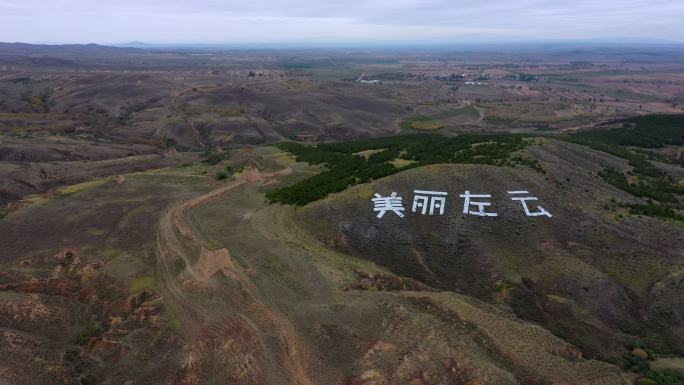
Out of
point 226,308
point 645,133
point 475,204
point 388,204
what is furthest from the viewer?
point 645,133

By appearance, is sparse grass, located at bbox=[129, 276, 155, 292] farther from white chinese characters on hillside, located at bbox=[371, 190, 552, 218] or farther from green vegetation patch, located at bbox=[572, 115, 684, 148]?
green vegetation patch, located at bbox=[572, 115, 684, 148]

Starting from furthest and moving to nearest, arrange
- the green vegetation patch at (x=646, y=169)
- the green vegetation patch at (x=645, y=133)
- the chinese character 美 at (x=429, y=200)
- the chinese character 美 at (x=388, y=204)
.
Result: the green vegetation patch at (x=645, y=133) → the green vegetation patch at (x=646, y=169) → the chinese character 美 at (x=429, y=200) → the chinese character 美 at (x=388, y=204)

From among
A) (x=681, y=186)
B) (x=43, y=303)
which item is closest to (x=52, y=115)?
(x=43, y=303)

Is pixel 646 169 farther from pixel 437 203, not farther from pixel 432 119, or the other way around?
pixel 432 119

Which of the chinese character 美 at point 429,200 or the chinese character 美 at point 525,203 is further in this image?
the chinese character 美 at point 429,200

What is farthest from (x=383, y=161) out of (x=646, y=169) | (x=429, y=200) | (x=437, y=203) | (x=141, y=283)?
(x=646, y=169)

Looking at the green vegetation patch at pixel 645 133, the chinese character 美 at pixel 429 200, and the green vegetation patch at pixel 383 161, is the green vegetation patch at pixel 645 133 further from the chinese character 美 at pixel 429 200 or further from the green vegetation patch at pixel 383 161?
the chinese character 美 at pixel 429 200

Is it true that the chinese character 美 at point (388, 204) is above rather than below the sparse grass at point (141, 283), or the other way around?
above

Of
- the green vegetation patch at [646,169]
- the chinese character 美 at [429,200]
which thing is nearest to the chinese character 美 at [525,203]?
the chinese character 美 at [429,200]
